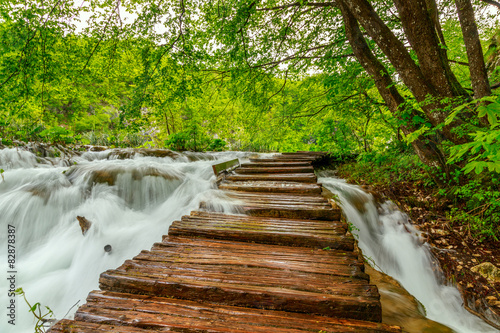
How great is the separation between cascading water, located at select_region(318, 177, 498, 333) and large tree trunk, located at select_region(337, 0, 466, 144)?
191 cm

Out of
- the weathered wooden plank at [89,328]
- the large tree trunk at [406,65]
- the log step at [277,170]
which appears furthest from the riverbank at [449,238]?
the weathered wooden plank at [89,328]

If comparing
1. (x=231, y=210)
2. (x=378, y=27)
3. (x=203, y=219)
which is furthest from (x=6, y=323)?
(x=378, y=27)

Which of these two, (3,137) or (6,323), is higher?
(3,137)

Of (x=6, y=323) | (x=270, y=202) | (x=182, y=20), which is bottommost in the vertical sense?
(x=6, y=323)

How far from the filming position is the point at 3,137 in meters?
6.42

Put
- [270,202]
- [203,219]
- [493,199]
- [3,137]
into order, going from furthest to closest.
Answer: [3,137]
[270,202]
[493,199]
[203,219]

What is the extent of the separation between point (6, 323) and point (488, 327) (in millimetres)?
5617

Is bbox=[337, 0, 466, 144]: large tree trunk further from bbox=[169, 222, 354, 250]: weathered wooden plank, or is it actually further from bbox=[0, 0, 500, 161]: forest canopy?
bbox=[169, 222, 354, 250]: weathered wooden plank

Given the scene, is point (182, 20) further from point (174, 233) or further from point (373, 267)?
point (373, 267)

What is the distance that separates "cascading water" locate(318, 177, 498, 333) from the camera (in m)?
2.54

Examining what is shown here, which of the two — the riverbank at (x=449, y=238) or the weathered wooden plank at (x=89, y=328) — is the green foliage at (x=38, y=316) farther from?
the riverbank at (x=449, y=238)

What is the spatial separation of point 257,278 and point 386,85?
13.3 ft

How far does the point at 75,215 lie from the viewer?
401 centimetres

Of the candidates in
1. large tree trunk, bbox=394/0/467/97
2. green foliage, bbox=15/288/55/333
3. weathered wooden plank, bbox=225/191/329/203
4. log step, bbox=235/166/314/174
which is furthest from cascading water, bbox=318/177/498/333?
green foliage, bbox=15/288/55/333
